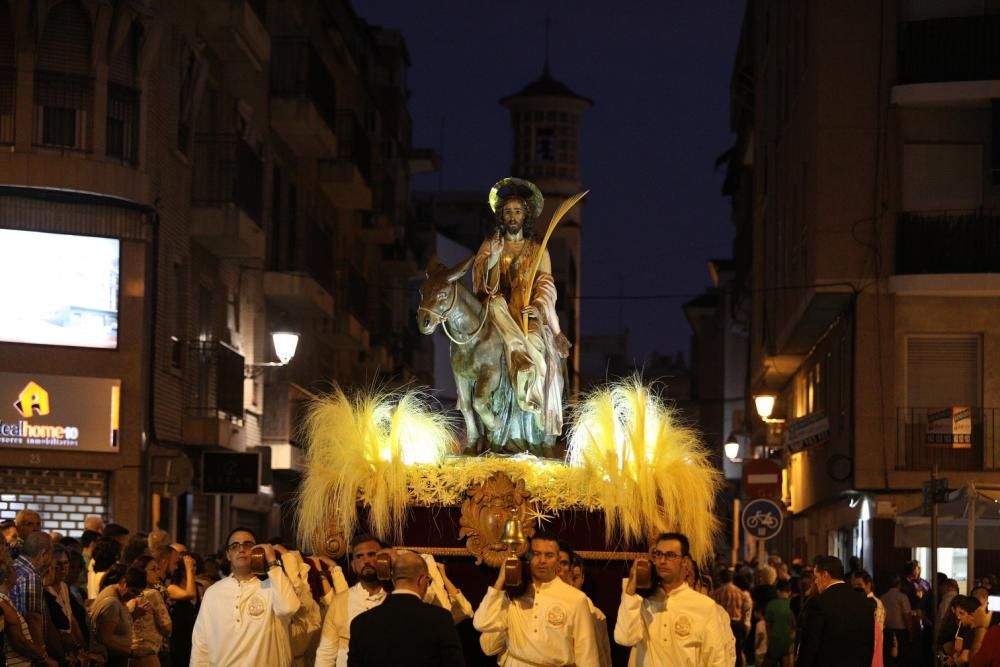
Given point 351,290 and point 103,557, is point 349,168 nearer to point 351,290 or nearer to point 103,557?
point 351,290

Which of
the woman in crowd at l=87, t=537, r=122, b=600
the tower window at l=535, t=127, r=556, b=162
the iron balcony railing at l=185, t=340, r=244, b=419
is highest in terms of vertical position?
the tower window at l=535, t=127, r=556, b=162

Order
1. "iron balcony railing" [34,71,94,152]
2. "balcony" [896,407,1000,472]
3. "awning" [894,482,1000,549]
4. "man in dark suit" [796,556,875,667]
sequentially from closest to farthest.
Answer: "man in dark suit" [796,556,875,667] → "awning" [894,482,1000,549] → "iron balcony railing" [34,71,94,152] → "balcony" [896,407,1000,472]

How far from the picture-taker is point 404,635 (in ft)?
32.0

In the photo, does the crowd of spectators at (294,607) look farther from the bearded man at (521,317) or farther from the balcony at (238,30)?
the balcony at (238,30)

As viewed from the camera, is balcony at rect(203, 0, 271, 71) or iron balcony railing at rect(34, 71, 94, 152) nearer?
iron balcony railing at rect(34, 71, 94, 152)

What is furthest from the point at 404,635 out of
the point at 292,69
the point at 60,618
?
the point at 292,69

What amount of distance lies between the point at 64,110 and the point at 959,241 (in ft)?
45.7

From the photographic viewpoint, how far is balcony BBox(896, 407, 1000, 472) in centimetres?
3198

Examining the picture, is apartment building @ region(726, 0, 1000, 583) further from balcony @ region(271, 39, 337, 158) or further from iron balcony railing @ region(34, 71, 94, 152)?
iron balcony railing @ region(34, 71, 94, 152)

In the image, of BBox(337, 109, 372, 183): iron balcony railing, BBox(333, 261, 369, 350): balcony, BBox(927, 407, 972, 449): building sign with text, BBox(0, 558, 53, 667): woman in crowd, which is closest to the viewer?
BBox(0, 558, 53, 667): woman in crowd

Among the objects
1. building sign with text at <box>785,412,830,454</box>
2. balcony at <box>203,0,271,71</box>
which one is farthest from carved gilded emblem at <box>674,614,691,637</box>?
building sign with text at <box>785,412,830,454</box>

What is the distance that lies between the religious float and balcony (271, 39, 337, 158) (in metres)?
24.9

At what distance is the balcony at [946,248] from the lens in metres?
32.4

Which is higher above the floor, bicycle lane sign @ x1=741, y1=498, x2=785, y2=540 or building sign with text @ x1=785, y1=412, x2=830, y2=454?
building sign with text @ x1=785, y1=412, x2=830, y2=454
